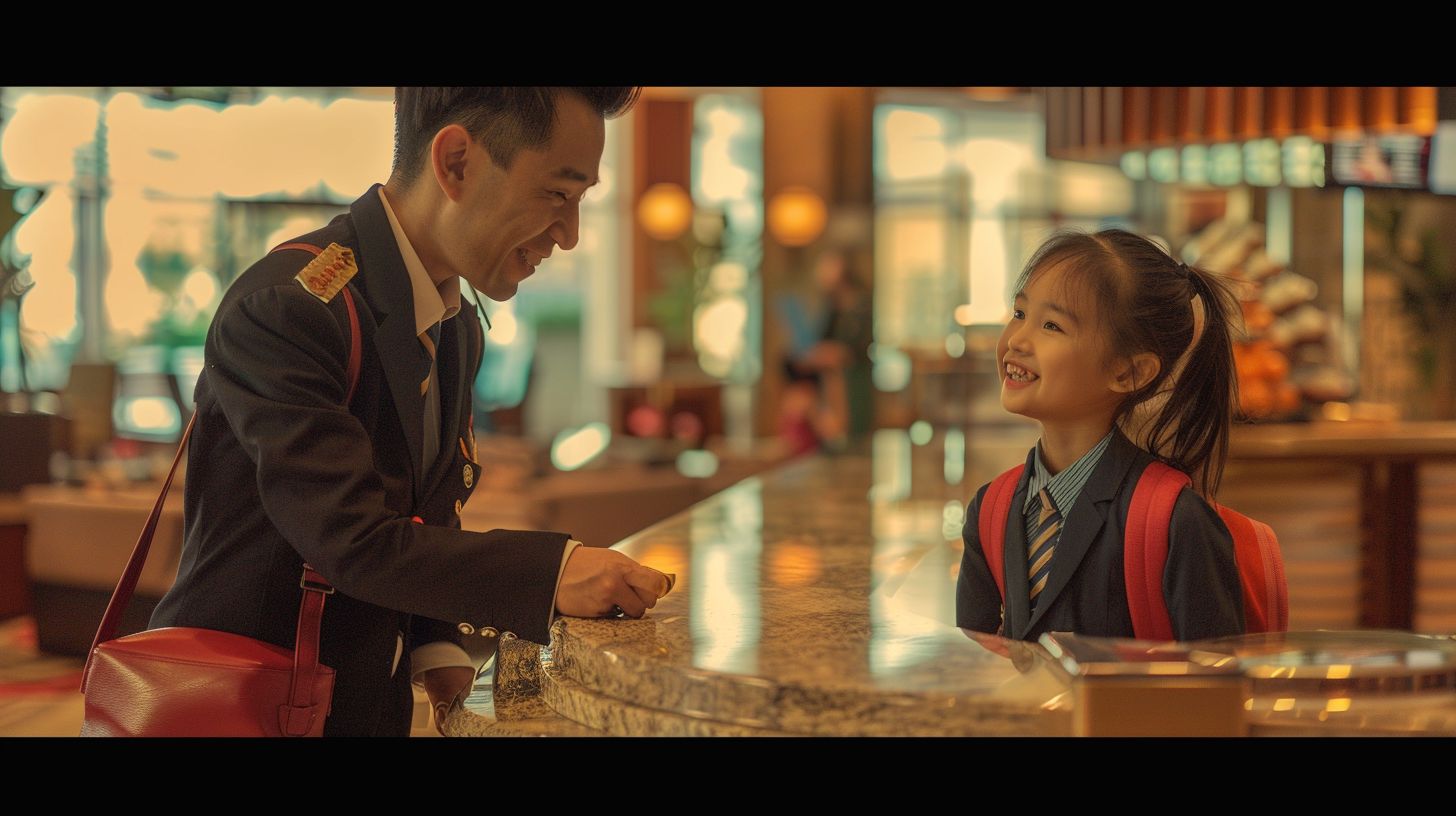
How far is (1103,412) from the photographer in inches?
49.7

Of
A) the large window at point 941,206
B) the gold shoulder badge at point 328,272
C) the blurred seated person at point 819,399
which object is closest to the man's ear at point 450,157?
the gold shoulder badge at point 328,272

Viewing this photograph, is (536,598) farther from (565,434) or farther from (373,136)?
(373,136)

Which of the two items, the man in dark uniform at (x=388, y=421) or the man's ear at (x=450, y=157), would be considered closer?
the man in dark uniform at (x=388, y=421)

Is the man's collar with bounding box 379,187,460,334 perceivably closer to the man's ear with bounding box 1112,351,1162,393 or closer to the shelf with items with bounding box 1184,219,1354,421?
the man's ear with bounding box 1112,351,1162,393

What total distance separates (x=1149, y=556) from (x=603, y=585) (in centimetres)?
53

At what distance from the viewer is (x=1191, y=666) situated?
91 centimetres

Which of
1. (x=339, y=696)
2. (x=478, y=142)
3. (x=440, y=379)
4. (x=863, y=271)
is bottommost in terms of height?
(x=339, y=696)

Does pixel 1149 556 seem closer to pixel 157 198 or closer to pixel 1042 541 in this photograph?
pixel 1042 541

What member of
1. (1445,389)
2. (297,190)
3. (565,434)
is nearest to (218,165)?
(297,190)

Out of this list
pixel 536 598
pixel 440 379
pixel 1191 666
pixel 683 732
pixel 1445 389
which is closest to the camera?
pixel 1191 666

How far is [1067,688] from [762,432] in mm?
10550

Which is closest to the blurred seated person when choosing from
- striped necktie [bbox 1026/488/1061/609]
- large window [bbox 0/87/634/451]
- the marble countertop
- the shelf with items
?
large window [bbox 0/87/634/451]

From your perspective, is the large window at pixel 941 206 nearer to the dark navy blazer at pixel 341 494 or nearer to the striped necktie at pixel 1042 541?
the striped necktie at pixel 1042 541

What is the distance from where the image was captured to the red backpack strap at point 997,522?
1296mm
